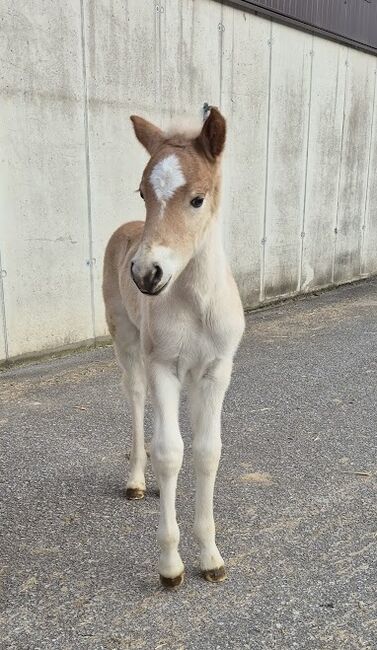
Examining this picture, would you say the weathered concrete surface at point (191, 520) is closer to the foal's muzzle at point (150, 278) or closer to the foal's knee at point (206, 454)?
the foal's knee at point (206, 454)

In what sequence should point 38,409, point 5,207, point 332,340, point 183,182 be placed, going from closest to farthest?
point 183,182
point 38,409
point 5,207
point 332,340

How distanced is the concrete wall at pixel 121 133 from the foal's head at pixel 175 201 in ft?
11.1

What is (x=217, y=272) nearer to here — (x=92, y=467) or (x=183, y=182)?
(x=183, y=182)

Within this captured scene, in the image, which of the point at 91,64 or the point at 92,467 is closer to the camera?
the point at 92,467

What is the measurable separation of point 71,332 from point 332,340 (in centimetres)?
293

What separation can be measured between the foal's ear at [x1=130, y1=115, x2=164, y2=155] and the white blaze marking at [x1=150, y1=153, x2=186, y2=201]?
315 millimetres

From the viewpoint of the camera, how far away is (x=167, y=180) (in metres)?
2.09

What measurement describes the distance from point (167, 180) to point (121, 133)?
4122mm

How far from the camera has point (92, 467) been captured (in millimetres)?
3562

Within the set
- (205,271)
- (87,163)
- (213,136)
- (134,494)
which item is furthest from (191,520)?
(87,163)

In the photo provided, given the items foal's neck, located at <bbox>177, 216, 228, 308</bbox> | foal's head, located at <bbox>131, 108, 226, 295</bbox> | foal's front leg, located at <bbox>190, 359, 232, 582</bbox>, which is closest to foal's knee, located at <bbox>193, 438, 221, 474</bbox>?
foal's front leg, located at <bbox>190, 359, 232, 582</bbox>

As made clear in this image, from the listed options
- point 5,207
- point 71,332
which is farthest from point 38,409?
point 5,207

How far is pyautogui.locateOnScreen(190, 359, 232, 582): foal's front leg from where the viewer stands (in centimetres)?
255

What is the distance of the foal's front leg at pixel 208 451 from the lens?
2553mm
